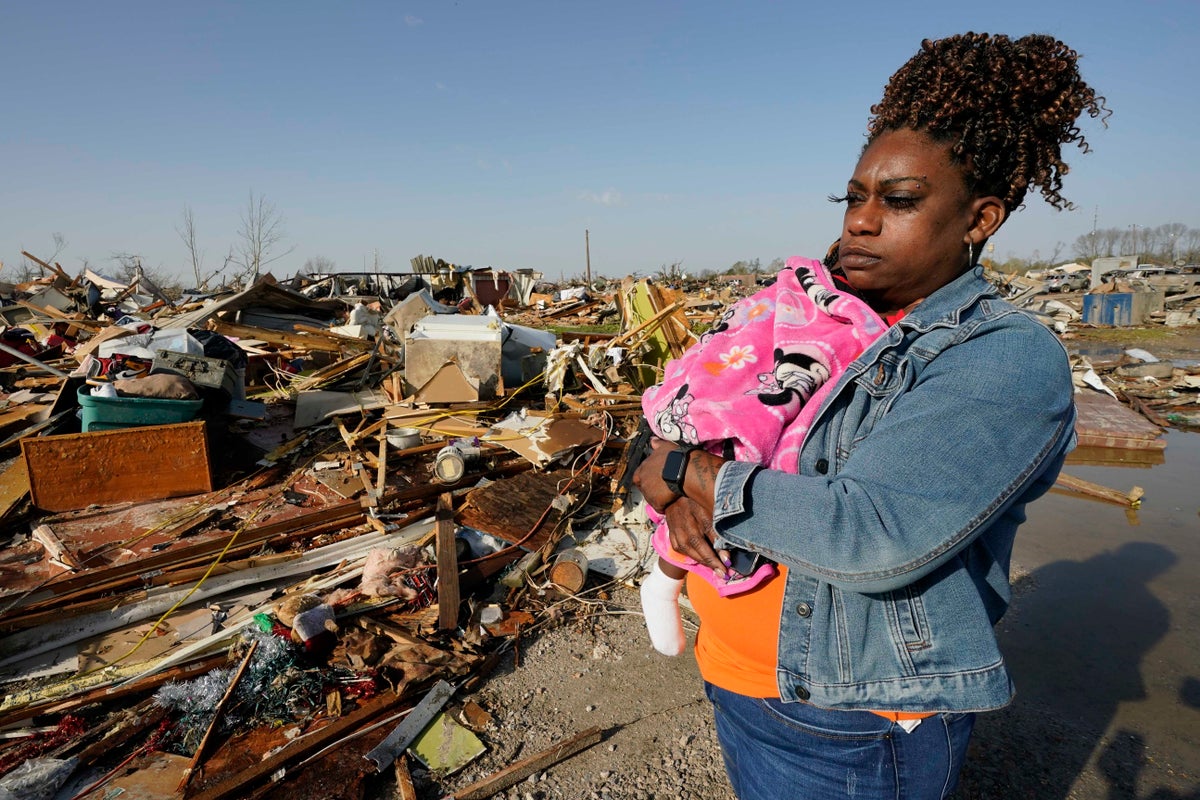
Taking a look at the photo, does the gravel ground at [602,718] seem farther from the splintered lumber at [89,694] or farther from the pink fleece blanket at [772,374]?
the pink fleece blanket at [772,374]

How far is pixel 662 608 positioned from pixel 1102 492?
7.29 meters

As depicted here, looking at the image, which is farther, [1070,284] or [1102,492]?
[1070,284]

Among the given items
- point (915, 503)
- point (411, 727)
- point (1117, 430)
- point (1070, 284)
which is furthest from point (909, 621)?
point (1070, 284)

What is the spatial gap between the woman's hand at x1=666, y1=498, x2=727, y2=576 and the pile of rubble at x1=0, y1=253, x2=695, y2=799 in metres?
0.29

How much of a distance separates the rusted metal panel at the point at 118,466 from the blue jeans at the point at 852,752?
627 cm

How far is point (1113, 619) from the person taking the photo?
4445mm

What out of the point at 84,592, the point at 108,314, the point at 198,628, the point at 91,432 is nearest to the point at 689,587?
the point at 198,628

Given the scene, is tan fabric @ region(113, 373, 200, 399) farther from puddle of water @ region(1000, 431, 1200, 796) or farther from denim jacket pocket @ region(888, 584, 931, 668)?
puddle of water @ region(1000, 431, 1200, 796)

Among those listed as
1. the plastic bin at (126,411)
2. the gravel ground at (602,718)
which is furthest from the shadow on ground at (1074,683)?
the plastic bin at (126,411)

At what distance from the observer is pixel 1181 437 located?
29.7 feet

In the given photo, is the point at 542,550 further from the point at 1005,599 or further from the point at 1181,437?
the point at 1181,437

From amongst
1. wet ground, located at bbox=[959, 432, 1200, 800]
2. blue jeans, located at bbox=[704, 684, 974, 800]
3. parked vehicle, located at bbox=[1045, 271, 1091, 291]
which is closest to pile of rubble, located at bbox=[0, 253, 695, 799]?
blue jeans, located at bbox=[704, 684, 974, 800]

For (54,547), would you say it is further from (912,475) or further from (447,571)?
(912,475)

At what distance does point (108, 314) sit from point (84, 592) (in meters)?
15.5
